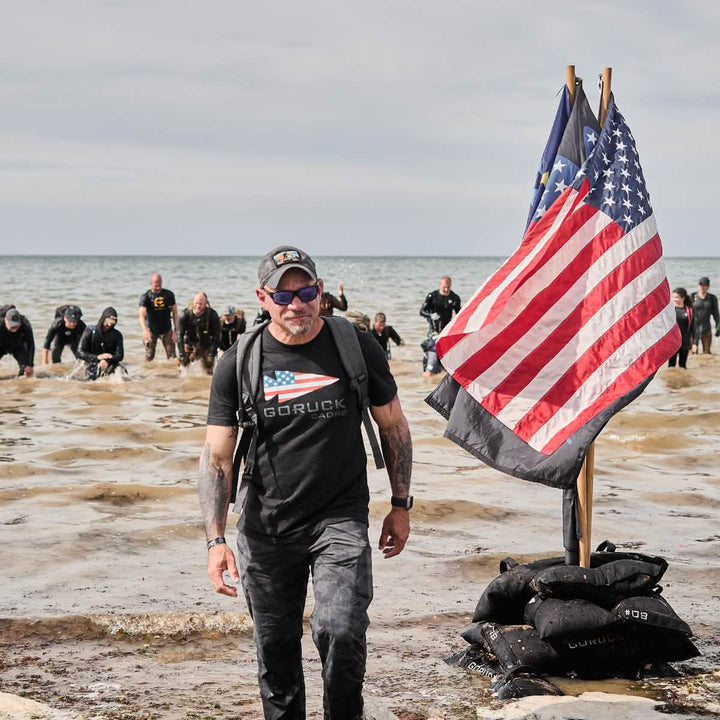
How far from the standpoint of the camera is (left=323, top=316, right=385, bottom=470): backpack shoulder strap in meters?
4.53

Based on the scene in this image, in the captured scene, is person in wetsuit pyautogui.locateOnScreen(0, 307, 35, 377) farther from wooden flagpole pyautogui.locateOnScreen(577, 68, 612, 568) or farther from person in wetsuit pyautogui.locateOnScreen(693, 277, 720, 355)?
wooden flagpole pyautogui.locateOnScreen(577, 68, 612, 568)

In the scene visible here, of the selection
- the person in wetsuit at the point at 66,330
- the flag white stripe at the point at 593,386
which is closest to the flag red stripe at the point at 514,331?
the flag white stripe at the point at 593,386

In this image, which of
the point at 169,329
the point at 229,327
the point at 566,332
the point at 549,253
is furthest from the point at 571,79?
the point at 169,329

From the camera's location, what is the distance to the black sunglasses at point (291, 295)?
14.7ft

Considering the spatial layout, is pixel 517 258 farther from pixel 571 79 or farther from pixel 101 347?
pixel 101 347

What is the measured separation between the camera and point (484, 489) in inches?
458

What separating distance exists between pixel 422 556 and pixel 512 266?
320 cm

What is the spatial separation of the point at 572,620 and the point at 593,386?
1.31 metres

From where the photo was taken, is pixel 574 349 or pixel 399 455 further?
pixel 574 349

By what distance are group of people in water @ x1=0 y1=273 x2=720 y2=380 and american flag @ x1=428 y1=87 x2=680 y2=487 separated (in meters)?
12.9

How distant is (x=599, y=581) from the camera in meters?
6.04

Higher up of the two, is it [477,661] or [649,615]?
[649,615]

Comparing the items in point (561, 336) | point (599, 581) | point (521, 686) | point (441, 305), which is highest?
point (441, 305)

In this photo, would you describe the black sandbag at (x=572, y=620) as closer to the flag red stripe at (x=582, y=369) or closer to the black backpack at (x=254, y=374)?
the flag red stripe at (x=582, y=369)
